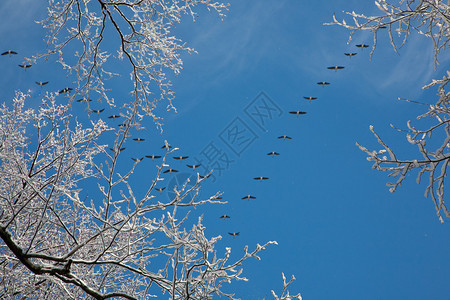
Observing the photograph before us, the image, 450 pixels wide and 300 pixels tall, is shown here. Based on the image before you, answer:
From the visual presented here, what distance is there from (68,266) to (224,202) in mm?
1527

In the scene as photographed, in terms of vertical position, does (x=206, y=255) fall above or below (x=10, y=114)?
below

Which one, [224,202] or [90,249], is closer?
[224,202]

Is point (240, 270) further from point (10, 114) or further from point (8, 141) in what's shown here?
point (10, 114)

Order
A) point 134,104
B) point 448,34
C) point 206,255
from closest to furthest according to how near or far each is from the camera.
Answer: point 206,255 < point 448,34 < point 134,104

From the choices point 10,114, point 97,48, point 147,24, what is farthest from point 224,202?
point 10,114

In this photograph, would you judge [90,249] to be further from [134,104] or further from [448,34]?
[448,34]

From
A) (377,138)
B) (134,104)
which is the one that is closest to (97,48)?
(134,104)

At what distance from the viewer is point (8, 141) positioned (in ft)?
16.5

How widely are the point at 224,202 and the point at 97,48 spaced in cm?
310

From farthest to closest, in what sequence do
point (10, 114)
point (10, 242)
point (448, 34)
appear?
point (10, 114)
point (448, 34)
point (10, 242)

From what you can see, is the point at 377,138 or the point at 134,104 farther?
the point at 134,104

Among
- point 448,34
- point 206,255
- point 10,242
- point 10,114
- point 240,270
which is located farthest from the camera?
point 10,114

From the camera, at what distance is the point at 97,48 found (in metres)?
5.23

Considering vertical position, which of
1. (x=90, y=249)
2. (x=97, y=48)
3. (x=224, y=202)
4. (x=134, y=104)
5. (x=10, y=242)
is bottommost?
(x=10, y=242)
